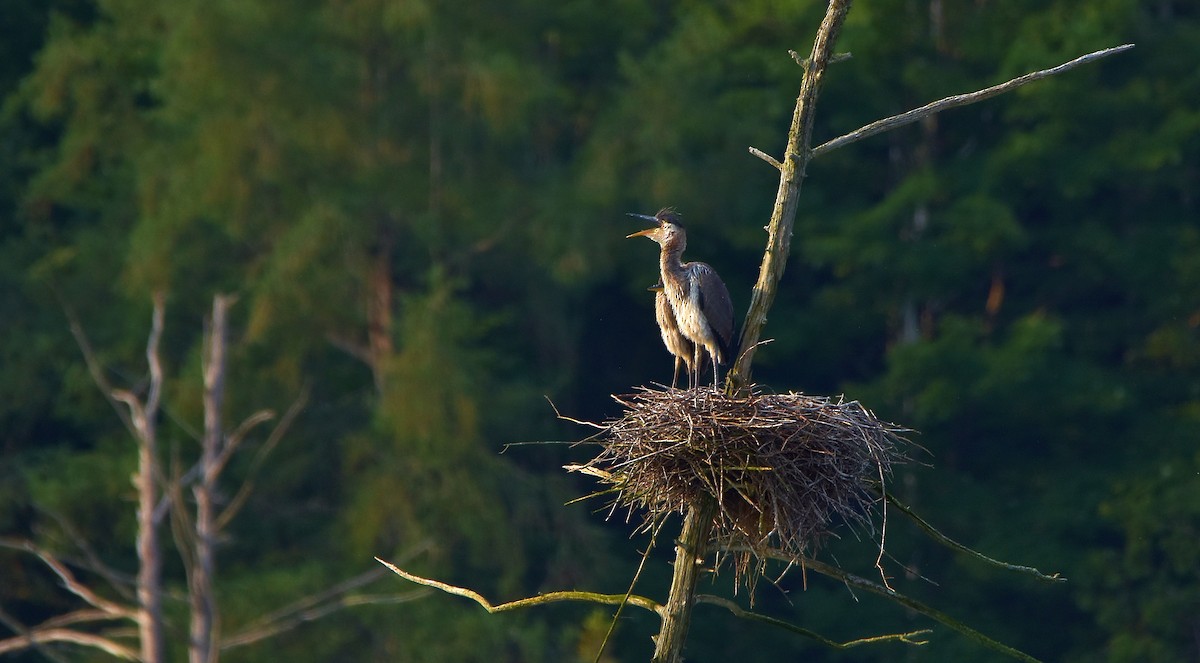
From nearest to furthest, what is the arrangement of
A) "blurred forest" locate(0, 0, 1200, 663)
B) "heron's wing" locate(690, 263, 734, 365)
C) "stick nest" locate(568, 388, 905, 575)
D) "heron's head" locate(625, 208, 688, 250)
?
"stick nest" locate(568, 388, 905, 575) → "heron's wing" locate(690, 263, 734, 365) → "heron's head" locate(625, 208, 688, 250) → "blurred forest" locate(0, 0, 1200, 663)

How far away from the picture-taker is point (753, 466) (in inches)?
239

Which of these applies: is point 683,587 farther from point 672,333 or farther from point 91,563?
point 91,563

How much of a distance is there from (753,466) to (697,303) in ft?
8.09

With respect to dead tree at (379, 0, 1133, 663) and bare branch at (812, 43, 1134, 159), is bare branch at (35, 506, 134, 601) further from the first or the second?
bare branch at (812, 43, 1134, 159)

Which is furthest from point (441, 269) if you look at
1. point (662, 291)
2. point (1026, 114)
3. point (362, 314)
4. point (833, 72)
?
point (662, 291)

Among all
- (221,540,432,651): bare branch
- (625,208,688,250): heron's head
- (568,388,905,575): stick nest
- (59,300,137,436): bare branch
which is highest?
(625,208,688,250): heron's head

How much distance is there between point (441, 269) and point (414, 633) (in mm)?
3963

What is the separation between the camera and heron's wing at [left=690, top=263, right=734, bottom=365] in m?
8.48

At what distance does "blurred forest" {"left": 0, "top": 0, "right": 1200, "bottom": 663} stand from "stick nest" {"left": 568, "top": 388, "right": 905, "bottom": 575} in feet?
39.9

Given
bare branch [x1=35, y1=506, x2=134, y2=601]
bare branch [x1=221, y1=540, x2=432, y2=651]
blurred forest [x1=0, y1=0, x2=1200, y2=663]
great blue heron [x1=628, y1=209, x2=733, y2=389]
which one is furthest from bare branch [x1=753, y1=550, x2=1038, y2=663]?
blurred forest [x1=0, y1=0, x2=1200, y2=663]

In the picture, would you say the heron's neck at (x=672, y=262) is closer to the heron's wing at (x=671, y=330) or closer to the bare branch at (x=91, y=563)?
the heron's wing at (x=671, y=330)

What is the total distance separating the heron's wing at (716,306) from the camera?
848 centimetres

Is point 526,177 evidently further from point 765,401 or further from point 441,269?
point 765,401

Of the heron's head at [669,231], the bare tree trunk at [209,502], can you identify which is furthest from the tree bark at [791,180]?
the bare tree trunk at [209,502]
